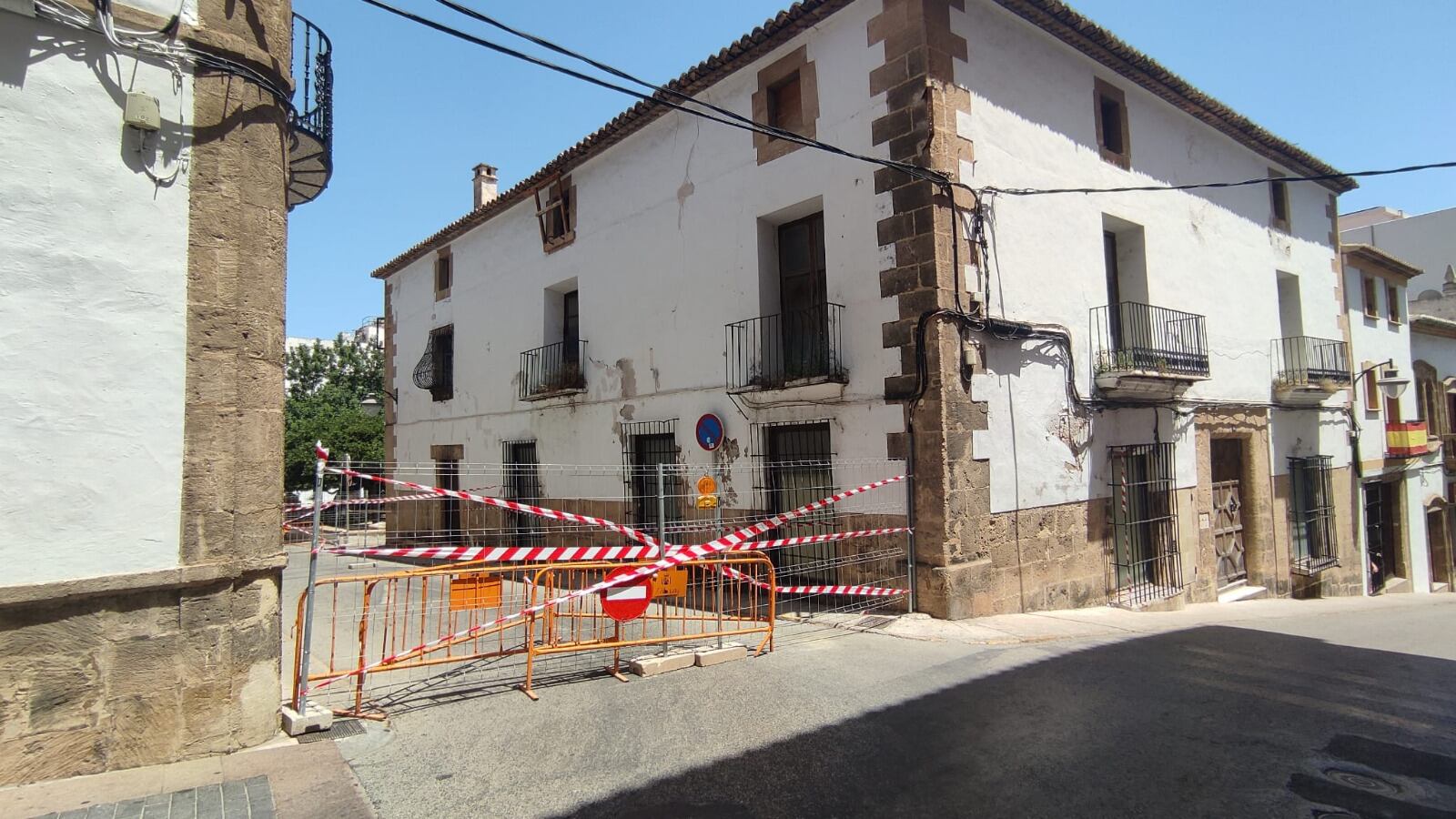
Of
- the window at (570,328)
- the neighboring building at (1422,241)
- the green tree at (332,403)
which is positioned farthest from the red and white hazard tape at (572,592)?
the neighboring building at (1422,241)

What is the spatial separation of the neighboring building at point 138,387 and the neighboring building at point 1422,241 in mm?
24616

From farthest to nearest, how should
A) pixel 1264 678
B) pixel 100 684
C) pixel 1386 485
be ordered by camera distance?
pixel 1386 485 → pixel 1264 678 → pixel 100 684

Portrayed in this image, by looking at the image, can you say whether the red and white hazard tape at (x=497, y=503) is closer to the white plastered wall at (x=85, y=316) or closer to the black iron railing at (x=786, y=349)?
the white plastered wall at (x=85, y=316)

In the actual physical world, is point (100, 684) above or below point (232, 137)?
below

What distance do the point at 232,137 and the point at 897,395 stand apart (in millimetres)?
5595

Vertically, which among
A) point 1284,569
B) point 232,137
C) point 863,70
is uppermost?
point 863,70

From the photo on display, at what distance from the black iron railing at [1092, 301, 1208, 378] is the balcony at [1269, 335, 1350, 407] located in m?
2.73

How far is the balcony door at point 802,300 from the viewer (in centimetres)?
814

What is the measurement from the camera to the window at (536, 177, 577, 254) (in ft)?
39.3

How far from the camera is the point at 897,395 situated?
7336 mm

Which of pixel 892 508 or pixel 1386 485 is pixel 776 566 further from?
pixel 1386 485

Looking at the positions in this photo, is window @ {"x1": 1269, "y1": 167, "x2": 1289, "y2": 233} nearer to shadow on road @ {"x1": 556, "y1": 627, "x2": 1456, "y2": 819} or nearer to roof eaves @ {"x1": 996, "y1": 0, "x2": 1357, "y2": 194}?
roof eaves @ {"x1": 996, "y1": 0, "x2": 1357, "y2": 194}

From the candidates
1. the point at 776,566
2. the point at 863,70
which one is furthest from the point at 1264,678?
the point at 863,70

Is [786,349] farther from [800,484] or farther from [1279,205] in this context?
[1279,205]
